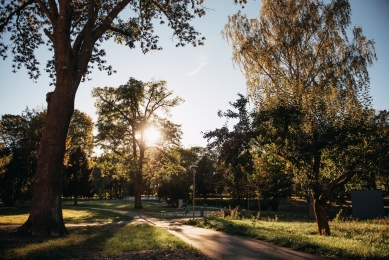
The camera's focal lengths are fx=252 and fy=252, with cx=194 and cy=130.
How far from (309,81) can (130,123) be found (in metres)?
22.1

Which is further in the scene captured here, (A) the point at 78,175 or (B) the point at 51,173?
(A) the point at 78,175

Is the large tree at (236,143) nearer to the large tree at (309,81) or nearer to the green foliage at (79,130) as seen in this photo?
the large tree at (309,81)

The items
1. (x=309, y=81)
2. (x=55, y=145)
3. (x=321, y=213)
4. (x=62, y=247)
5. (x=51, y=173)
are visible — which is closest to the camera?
(x=62, y=247)

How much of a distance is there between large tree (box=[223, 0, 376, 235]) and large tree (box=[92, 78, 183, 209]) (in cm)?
1446

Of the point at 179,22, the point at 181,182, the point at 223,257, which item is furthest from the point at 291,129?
the point at 181,182

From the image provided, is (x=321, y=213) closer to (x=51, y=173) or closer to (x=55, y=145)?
(x=51, y=173)

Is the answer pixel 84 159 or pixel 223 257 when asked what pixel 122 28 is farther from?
pixel 84 159

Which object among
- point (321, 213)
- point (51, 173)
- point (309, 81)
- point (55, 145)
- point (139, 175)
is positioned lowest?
point (321, 213)

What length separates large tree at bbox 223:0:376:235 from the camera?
408 inches

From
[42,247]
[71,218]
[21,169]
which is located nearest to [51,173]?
[42,247]

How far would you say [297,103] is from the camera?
11.4m

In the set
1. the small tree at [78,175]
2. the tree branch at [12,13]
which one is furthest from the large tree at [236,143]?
the small tree at [78,175]

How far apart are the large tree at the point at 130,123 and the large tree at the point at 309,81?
1446cm

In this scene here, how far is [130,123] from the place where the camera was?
1297 inches
